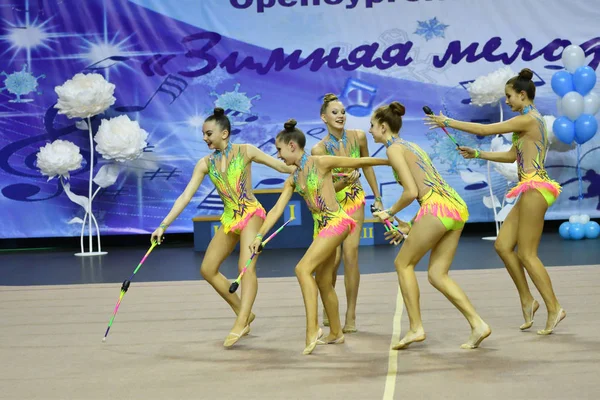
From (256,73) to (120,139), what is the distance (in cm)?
193

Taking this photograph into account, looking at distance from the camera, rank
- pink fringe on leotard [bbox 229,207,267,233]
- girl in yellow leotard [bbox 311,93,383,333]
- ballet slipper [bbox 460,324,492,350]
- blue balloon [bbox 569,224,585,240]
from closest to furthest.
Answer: ballet slipper [bbox 460,324,492,350]
pink fringe on leotard [bbox 229,207,267,233]
girl in yellow leotard [bbox 311,93,383,333]
blue balloon [bbox 569,224,585,240]

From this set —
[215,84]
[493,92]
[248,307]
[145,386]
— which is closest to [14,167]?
[215,84]

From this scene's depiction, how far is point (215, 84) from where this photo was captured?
1050 cm

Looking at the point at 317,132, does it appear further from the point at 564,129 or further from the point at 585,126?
the point at 585,126

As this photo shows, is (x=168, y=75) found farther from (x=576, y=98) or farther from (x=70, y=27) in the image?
(x=576, y=98)

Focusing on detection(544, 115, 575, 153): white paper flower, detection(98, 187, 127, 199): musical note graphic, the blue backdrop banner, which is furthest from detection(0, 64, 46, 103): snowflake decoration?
detection(544, 115, 575, 153): white paper flower

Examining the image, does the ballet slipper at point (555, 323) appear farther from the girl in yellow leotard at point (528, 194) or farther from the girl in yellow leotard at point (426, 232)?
the girl in yellow leotard at point (426, 232)

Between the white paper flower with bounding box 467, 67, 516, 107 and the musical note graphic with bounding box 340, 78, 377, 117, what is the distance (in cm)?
126

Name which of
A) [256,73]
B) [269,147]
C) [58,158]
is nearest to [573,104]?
[269,147]

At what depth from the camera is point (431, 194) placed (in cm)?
443

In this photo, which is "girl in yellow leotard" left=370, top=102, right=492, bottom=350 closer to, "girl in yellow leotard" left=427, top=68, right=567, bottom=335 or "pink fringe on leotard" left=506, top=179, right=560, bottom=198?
"girl in yellow leotard" left=427, top=68, right=567, bottom=335

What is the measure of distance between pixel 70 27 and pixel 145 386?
25.3ft

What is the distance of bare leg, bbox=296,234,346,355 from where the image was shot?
4.43 meters

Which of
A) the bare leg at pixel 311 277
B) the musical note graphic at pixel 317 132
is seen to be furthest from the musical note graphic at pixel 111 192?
the bare leg at pixel 311 277
